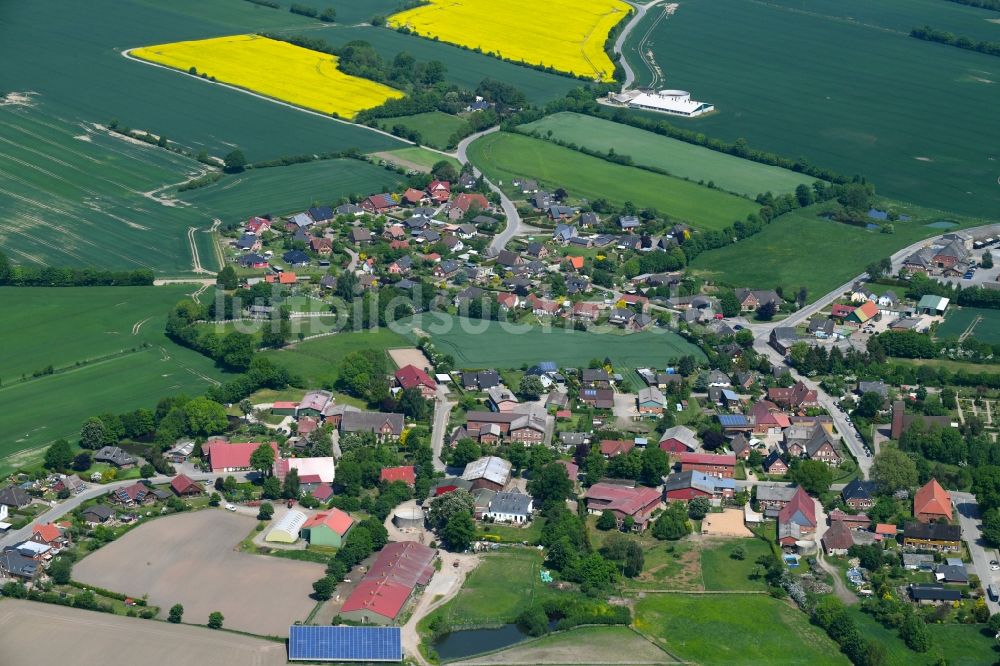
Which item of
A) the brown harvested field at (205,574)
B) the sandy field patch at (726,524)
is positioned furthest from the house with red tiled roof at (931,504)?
the brown harvested field at (205,574)

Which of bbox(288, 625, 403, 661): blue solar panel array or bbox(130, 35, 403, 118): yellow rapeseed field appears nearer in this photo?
bbox(288, 625, 403, 661): blue solar panel array

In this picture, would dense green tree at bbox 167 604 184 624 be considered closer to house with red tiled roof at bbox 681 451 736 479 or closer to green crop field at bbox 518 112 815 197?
house with red tiled roof at bbox 681 451 736 479

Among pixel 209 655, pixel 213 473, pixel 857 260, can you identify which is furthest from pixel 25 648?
pixel 857 260

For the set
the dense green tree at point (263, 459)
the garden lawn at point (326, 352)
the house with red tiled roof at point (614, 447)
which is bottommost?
the dense green tree at point (263, 459)

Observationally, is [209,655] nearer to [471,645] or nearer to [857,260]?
[471,645]

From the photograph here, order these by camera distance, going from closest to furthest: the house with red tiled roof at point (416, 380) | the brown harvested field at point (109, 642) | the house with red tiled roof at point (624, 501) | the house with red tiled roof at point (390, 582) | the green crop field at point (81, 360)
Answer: the brown harvested field at point (109, 642) → the house with red tiled roof at point (390, 582) → the house with red tiled roof at point (624, 501) → the green crop field at point (81, 360) → the house with red tiled roof at point (416, 380)

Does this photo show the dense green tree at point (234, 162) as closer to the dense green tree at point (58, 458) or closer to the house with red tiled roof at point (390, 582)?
the dense green tree at point (58, 458)

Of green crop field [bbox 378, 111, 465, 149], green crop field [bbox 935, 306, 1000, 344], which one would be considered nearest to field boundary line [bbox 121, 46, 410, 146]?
green crop field [bbox 378, 111, 465, 149]
